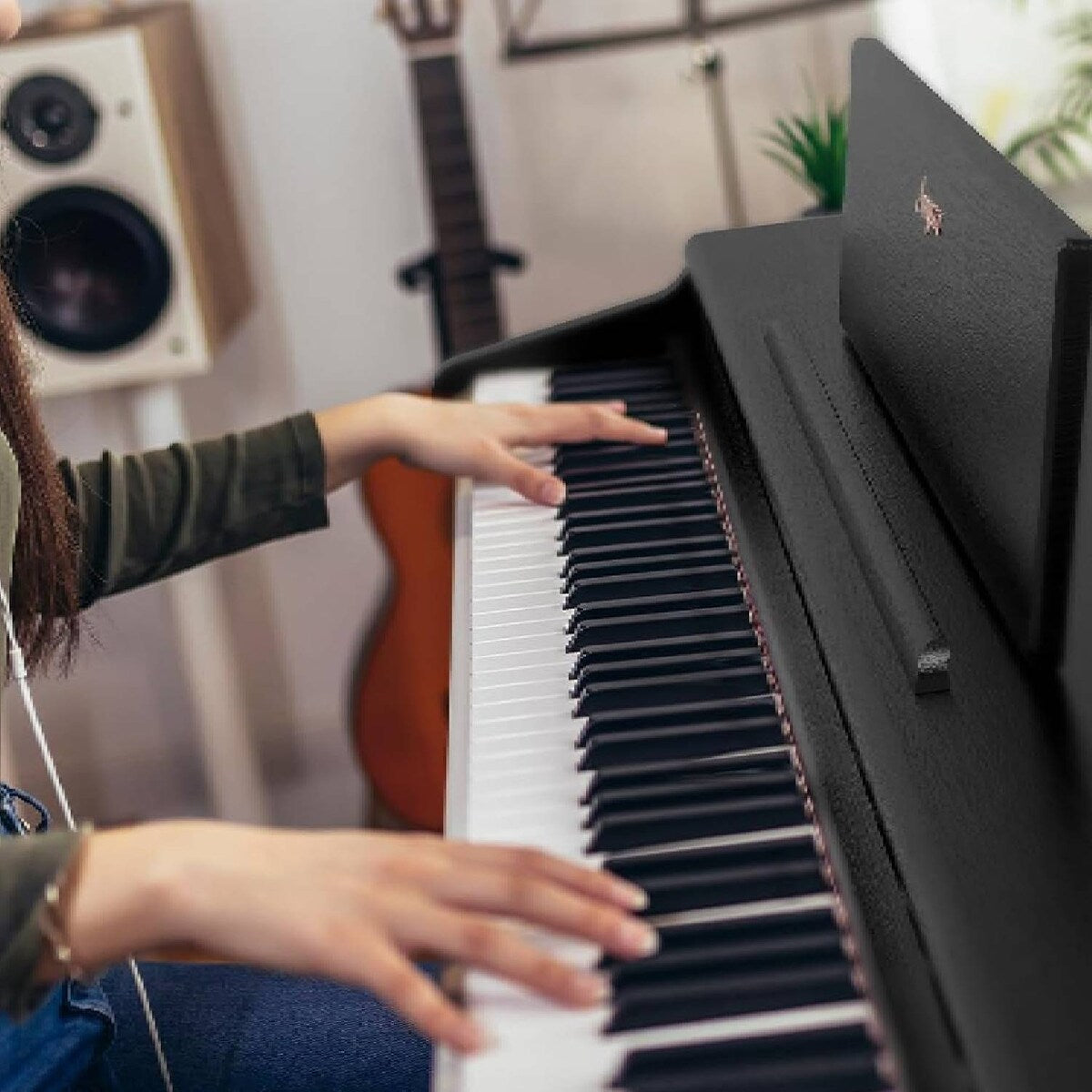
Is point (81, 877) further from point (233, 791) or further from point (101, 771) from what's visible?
point (101, 771)

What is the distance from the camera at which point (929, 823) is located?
2.48ft

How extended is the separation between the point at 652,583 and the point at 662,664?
0.38ft

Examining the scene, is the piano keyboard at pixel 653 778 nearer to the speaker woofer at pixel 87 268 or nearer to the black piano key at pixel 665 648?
the black piano key at pixel 665 648

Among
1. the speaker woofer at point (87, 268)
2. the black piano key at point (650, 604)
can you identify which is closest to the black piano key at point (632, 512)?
the black piano key at point (650, 604)

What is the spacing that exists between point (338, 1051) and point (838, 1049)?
1.68 feet

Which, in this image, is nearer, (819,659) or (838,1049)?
(838,1049)

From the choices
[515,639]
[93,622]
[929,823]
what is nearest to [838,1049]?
[929,823]

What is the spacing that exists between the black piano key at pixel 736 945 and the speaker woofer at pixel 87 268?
1488mm

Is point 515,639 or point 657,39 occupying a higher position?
point 657,39

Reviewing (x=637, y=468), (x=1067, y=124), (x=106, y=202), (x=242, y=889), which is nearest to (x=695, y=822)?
(x=242, y=889)

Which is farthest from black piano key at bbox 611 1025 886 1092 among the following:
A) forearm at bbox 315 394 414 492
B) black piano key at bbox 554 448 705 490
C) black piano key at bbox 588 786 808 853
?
forearm at bbox 315 394 414 492

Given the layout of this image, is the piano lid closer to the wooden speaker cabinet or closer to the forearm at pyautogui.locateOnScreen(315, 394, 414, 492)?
the forearm at pyautogui.locateOnScreen(315, 394, 414, 492)

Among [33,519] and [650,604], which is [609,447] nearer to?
[650,604]

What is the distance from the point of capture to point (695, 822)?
2.68 feet
